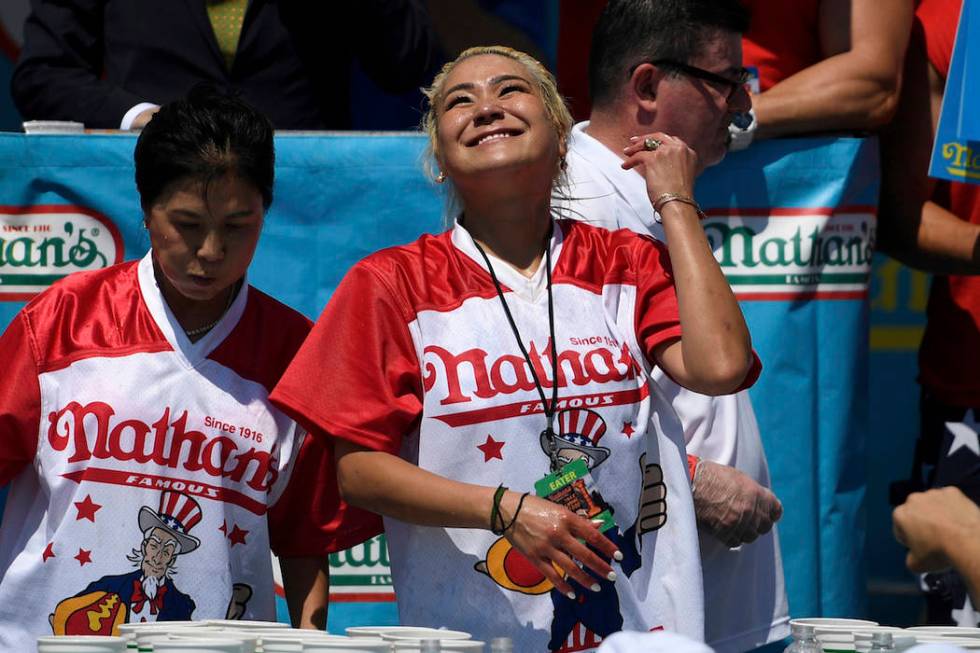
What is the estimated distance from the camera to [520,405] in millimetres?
2508

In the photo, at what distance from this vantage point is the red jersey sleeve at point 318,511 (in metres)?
2.82

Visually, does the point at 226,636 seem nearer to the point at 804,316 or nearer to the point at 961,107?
the point at 804,316

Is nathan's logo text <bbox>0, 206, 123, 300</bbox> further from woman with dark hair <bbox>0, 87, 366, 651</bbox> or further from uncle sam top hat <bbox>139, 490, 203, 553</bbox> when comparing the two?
uncle sam top hat <bbox>139, 490, 203, 553</bbox>

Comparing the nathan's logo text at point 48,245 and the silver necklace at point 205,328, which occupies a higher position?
the nathan's logo text at point 48,245

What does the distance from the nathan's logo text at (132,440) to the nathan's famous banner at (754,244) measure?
38.4 inches

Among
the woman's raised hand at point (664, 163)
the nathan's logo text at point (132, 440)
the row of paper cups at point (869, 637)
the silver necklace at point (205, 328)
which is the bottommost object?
the row of paper cups at point (869, 637)

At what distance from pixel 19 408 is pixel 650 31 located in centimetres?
160

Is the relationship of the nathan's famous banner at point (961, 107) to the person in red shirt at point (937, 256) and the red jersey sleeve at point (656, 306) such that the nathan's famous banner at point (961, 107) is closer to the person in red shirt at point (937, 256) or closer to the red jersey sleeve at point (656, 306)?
the person in red shirt at point (937, 256)

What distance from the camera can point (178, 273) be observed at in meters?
2.71

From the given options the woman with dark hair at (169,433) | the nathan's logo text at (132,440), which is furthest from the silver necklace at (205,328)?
the nathan's logo text at (132,440)

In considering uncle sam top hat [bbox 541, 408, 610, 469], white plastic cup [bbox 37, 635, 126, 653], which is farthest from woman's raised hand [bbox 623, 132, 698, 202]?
white plastic cup [bbox 37, 635, 126, 653]

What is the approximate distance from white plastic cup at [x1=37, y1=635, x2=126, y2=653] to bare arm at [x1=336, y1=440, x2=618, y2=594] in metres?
0.57

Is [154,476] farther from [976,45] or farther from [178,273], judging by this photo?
[976,45]

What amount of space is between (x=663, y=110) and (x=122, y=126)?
139cm
